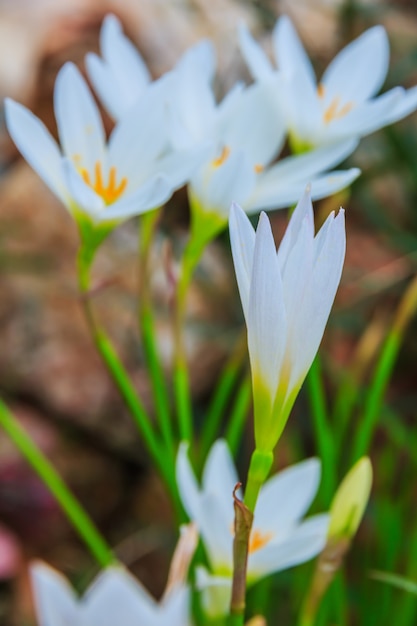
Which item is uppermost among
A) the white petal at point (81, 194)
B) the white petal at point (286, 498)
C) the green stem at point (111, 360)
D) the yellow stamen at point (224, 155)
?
the white petal at point (81, 194)

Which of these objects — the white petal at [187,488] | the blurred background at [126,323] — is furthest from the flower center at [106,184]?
the blurred background at [126,323]

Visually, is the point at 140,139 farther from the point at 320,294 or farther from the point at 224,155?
the point at 320,294

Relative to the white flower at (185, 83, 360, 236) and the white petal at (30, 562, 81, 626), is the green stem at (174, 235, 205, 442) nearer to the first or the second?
the white flower at (185, 83, 360, 236)

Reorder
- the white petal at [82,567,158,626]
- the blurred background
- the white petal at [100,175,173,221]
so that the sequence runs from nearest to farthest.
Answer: the white petal at [82,567,158,626] → the white petal at [100,175,173,221] → the blurred background

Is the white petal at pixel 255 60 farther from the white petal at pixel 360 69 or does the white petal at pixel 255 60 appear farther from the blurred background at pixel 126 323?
the blurred background at pixel 126 323

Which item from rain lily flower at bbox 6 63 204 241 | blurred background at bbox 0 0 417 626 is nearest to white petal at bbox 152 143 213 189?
rain lily flower at bbox 6 63 204 241

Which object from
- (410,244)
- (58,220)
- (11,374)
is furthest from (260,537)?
(58,220)

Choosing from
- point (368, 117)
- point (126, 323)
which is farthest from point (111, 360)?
point (126, 323)
